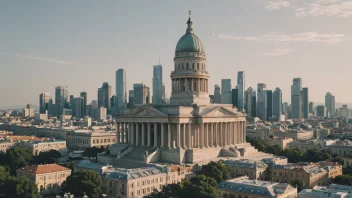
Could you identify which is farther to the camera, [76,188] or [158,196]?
[76,188]

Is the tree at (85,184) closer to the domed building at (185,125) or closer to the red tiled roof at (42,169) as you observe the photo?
the red tiled roof at (42,169)

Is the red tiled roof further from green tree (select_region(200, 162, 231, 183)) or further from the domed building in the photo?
green tree (select_region(200, 162, 231, 183))

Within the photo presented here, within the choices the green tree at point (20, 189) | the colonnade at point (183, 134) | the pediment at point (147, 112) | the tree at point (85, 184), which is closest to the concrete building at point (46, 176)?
the green tree at point (20, 189)

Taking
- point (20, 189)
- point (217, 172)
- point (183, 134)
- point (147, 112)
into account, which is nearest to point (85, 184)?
point (20, 189)

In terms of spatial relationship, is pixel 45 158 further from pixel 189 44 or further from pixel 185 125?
pixel 189 44

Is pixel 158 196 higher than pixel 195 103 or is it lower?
lower

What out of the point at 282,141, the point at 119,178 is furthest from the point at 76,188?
the point at 282,141

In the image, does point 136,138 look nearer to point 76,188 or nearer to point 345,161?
point 76,188
